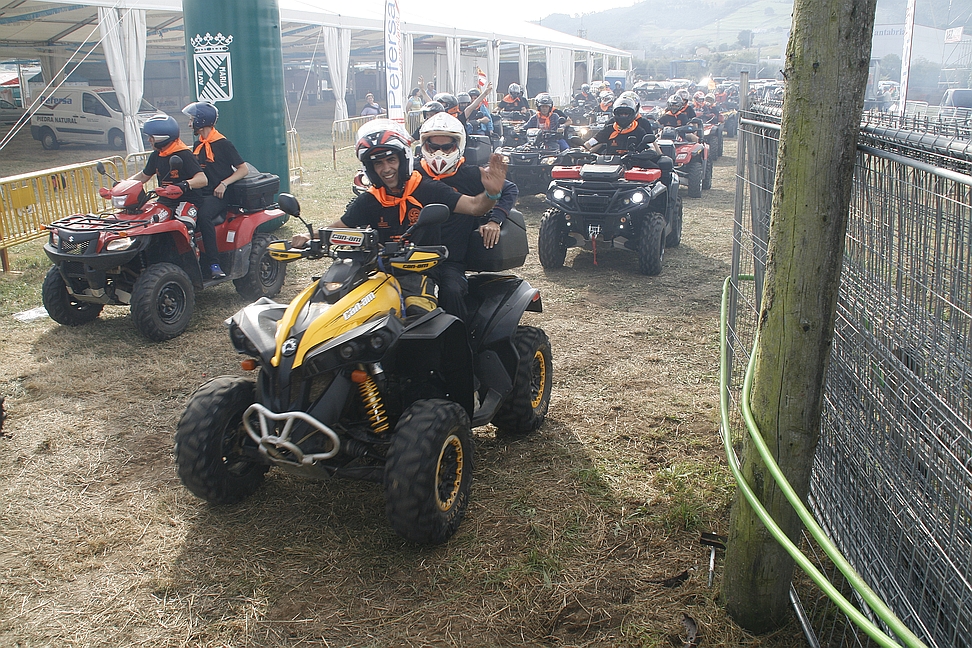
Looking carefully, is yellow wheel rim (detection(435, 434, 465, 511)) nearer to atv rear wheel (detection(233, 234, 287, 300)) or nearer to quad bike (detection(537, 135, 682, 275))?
atv rear wheel (detection(233, 234, 287, 300))

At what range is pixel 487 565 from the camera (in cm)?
345

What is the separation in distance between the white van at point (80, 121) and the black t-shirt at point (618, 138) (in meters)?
16.0

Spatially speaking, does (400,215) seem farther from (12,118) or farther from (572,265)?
(12,118)

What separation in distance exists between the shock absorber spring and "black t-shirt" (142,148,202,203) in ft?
13.9

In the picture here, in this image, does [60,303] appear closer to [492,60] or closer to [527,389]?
[527,389]

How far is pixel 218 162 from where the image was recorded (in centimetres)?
729

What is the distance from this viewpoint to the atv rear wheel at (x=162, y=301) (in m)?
6.29

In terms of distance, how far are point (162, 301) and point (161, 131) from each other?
1.51m

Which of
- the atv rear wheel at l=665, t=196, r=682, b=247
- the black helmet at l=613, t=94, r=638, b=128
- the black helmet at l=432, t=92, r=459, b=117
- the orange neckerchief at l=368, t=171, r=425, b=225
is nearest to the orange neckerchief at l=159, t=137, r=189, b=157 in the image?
the orange neckerchief at l=368, t=171, r=425, b=225

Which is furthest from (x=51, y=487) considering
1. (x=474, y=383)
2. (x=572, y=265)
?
(x=572, y=265)

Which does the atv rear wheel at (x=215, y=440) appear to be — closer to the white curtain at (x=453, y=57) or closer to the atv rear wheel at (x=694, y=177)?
the atv rear wheel at (x=694, y=177)

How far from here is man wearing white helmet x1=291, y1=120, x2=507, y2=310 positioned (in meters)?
4.13

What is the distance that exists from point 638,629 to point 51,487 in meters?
3.09

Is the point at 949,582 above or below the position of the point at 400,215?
below
